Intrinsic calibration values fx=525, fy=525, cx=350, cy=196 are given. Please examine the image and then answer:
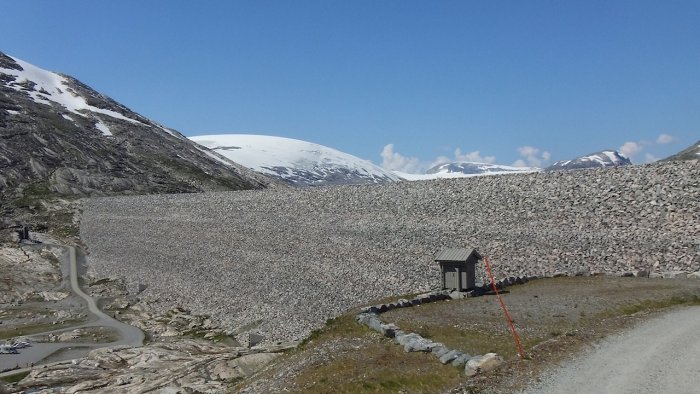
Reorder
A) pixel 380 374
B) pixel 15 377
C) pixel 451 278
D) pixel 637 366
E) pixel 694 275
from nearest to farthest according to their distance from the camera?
1. pixel 637 366
2. pixel 380 374
3. pixel 694 275
4. pixel 451 278
5. pixel 15 377

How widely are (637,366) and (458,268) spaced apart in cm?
1416

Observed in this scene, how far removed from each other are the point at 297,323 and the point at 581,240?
61.3 feet

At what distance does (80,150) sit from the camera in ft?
413

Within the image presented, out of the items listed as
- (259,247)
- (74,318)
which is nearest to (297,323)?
(259,247)

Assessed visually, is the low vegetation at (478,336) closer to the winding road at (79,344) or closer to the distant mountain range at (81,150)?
the winding road at (79,344)

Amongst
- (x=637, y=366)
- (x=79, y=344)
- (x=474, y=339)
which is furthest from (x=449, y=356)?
(x=79, y=344)

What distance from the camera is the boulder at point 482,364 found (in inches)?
590

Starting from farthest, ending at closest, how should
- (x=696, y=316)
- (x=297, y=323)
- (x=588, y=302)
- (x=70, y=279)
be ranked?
(x=70, y=279), (x=297, y=323), (x=588, y=302), (x=696, y=316)

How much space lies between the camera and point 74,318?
4862 cm

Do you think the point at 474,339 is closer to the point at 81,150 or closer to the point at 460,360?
the point at 460,360

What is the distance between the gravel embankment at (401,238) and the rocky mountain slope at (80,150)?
61.5 meters

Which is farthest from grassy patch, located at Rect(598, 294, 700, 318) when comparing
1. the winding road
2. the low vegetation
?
the winding road

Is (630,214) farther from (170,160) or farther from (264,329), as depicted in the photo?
(170,160)

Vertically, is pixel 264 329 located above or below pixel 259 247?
below
